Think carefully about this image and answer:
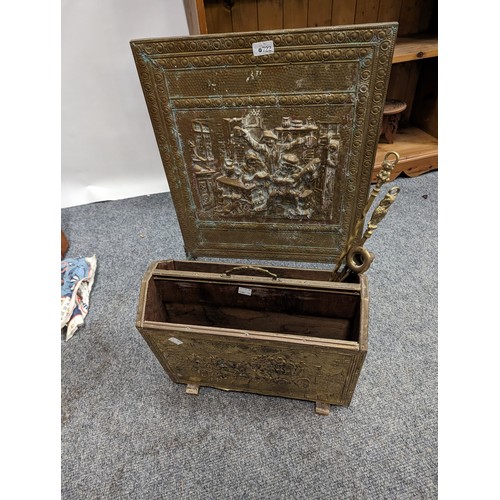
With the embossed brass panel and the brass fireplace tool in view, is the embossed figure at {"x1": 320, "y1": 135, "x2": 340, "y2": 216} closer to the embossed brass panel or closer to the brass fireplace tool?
the embossed brass panel

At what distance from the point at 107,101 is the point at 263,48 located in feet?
3.88

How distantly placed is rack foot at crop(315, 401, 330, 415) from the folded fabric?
99 cm

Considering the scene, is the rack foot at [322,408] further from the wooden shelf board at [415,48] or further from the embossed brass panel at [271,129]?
the wooden shelf board at [415,48]

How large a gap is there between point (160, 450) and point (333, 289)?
731 mm

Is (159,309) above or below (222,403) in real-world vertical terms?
above

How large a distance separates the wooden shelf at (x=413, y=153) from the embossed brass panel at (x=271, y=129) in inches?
33.8

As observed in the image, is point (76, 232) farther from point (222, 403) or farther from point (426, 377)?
point (426, 377)

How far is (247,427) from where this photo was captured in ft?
3.37

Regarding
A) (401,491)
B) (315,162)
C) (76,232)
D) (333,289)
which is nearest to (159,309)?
(333,289)

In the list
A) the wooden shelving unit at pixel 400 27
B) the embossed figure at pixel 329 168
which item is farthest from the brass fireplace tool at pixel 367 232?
the wooden shelving unit at pixel 400 27

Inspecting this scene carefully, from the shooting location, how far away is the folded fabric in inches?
52.3

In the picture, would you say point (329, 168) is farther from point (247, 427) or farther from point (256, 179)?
point (247, 427)

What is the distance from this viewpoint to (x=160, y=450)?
3.27ft

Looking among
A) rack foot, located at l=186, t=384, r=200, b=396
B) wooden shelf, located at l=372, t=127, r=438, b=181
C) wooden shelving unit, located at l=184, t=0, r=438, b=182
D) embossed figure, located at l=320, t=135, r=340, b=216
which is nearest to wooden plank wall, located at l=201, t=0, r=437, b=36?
wooden shelving unit, located at l=184, t=0, r=438, b=182
